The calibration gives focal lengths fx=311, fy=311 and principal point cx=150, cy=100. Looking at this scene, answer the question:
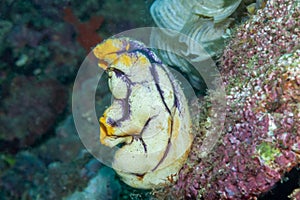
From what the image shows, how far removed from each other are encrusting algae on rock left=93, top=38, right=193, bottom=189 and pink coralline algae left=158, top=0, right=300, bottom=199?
14cm

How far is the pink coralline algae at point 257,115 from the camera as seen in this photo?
1.55m

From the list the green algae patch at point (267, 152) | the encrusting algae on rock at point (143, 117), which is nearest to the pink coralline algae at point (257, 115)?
the green algae patch at point (267, 152)

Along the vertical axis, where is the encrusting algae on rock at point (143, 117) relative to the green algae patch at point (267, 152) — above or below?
below

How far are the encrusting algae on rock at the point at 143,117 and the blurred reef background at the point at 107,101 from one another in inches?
4.8

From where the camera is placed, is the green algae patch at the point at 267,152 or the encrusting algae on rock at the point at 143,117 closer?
the green algae patch at the point at 267,152

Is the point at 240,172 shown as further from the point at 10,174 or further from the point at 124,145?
the point at 10,174

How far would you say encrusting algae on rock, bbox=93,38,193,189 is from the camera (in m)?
2.08

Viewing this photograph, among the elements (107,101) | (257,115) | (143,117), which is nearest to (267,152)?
(257,115)

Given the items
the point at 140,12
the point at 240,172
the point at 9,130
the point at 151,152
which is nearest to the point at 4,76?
the point at 9,130

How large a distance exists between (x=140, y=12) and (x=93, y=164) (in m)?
2.63

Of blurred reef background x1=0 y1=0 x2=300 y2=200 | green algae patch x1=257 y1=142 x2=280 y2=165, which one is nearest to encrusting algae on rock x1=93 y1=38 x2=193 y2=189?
blurred reef background x1=0 y1=0 x2=300 y2=200

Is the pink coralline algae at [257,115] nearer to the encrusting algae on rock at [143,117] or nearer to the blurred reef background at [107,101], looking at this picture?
the blurred reef background at [107,101]

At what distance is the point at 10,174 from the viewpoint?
5.16m

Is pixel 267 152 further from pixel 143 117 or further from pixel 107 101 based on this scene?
pixel 107 101
